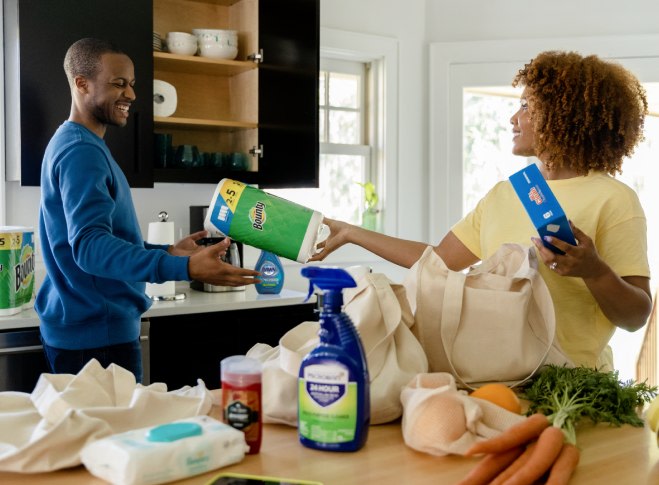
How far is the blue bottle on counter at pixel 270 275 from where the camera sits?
3246mm

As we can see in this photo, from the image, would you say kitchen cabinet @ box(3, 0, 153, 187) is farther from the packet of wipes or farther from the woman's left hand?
the packet of wipes

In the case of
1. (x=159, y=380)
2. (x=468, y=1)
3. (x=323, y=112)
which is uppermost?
(x=468, y=1)

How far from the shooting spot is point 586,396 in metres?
1.29

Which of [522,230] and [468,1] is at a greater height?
[468,1]

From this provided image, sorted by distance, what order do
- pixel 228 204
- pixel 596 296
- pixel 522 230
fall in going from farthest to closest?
1. pixel 522 230
2. pixel 596 296
3. pixel 228 204

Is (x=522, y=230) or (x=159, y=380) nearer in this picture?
(x=522, y=230)

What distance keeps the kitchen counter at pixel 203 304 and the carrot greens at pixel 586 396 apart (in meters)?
1.65

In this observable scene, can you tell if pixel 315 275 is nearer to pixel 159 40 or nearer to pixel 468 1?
Result: pixel 159 40

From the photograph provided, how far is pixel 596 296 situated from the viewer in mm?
1725

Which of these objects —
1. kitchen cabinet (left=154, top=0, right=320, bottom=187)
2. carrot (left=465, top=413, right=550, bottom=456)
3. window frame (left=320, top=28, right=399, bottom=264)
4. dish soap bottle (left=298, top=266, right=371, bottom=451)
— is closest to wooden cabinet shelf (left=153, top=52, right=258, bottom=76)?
kitchen cabinet (left=154, top=0, right=320, bottom=187)

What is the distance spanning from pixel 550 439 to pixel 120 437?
1.95ft

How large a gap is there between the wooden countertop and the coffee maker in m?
1.97

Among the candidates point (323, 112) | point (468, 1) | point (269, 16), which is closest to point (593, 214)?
point (269, 16)

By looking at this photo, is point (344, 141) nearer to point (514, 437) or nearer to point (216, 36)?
point (216, 36)
